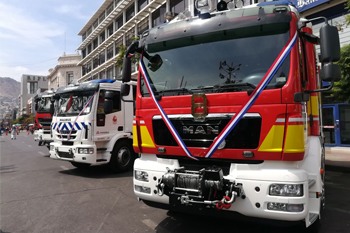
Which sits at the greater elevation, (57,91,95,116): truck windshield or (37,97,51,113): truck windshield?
(37,97,51,113): truck windshield

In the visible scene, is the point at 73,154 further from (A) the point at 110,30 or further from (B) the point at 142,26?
(A) the point at 110,30

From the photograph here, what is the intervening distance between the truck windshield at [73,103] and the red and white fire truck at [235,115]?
407cm

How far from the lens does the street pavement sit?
382 centimetres

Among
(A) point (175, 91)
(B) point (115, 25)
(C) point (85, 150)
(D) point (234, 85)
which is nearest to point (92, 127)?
(C) point (85, 150)

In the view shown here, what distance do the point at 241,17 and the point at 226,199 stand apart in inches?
87.5

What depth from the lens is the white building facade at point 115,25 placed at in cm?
2788

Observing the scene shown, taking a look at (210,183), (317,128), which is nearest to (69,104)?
(210,183)

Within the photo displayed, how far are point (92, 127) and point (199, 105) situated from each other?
15.7ft

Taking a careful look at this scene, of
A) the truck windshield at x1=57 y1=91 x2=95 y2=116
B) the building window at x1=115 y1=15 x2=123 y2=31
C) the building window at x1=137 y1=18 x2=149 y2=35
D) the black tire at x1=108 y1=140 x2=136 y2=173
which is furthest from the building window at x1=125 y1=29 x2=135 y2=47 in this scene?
the black tire at x1=108 y1=140 x2=136 y2=173

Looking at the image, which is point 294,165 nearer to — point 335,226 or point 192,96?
point 192,96

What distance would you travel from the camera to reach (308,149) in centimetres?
329

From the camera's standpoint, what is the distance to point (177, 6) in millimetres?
24969

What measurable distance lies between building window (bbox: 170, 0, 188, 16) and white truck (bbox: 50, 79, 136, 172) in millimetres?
→ 18201

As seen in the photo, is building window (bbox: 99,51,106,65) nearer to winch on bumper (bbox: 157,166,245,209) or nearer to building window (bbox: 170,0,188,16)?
building window (bbox: 170,0,188,16)
